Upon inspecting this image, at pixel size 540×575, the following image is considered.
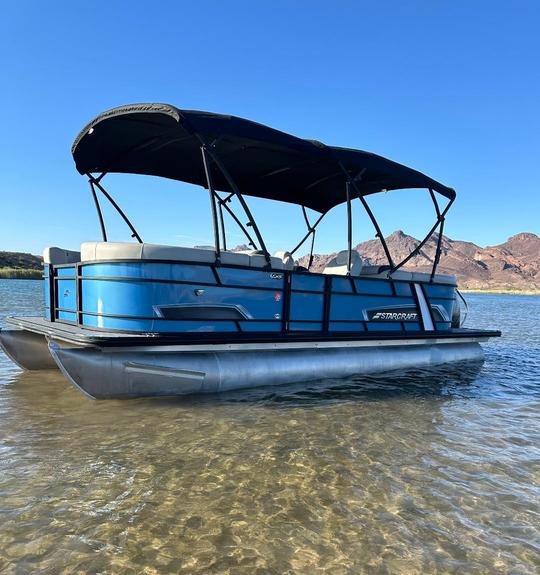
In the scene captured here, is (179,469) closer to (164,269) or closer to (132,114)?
(164,269)

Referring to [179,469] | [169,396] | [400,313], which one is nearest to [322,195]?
[400,313]

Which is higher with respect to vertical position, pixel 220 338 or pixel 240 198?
pixel 240 198

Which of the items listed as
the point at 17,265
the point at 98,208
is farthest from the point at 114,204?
the point at 17,265

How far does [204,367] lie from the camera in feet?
20.5

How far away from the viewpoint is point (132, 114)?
19.8ft

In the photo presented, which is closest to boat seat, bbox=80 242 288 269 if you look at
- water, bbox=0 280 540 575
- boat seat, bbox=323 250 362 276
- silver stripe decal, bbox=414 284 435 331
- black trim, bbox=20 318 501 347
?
black trim, bbox=20 318 501 347

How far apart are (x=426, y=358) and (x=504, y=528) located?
19.1 ft

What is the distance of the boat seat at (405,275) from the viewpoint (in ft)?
28.1

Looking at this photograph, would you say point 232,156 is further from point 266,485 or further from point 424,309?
point 266,485

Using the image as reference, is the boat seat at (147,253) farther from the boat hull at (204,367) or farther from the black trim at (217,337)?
the boat hull at (204,367)

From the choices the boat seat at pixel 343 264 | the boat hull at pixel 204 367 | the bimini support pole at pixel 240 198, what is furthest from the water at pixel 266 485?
the boat seat at pixel 343 264

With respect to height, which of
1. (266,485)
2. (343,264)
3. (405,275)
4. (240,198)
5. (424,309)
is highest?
(240,198)

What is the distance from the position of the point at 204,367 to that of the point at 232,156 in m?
3.87

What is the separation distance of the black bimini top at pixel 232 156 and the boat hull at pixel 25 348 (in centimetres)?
288
